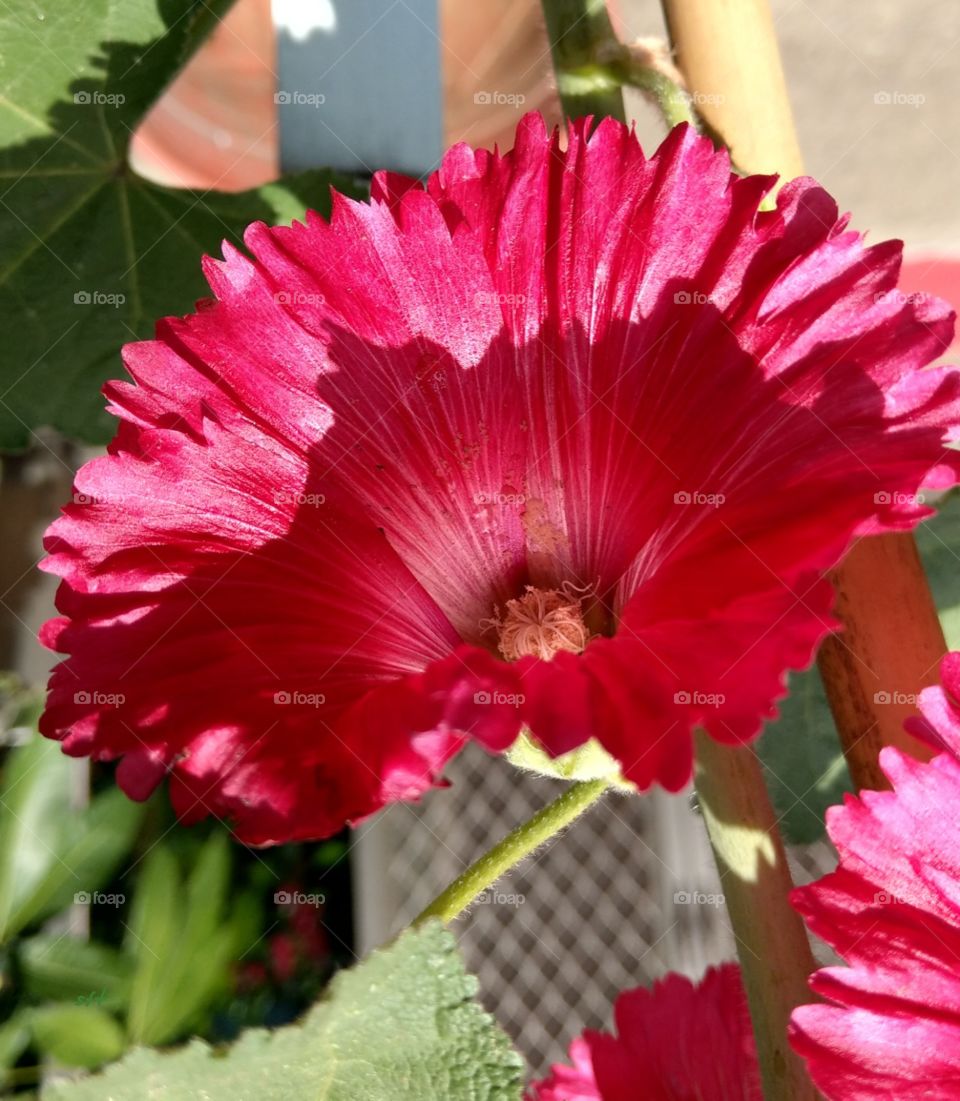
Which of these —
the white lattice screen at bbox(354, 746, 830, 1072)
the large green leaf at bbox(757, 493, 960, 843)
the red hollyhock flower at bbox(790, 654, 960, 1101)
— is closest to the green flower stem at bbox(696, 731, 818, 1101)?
the red hollyhock flower at bbox(790, 654, 960, 1101)

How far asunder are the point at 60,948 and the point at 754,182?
84 cm

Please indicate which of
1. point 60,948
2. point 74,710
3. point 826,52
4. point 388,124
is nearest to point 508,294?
point 74,710

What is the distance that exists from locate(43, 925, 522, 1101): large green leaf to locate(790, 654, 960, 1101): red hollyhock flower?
10 centimetres

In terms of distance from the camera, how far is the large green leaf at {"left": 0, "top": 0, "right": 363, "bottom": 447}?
598mm

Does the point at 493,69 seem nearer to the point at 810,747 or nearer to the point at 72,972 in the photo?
the point at 810,747

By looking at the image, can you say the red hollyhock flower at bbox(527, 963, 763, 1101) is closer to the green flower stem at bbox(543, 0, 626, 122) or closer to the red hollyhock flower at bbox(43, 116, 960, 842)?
the red hollyhock flower at bbox(43, 116, 960, 842)

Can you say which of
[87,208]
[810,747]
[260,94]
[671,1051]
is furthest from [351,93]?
[671,1051]

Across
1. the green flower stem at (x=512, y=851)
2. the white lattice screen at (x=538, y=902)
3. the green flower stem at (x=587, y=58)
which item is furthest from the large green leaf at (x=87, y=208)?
the white lattice screen at (x=538, y=902)

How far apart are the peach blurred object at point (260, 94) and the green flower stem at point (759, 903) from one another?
1.60 ft

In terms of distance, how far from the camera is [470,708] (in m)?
0.29

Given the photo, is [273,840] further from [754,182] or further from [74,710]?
[754,182]

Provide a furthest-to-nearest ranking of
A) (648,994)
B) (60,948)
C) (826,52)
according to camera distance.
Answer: (826,52), (60,948), (648,994)

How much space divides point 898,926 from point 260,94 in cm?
77

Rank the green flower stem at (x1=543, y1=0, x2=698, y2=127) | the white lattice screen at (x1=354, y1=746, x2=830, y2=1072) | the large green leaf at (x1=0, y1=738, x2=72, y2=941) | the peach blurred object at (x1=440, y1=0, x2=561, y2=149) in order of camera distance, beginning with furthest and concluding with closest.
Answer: the white lattice screen at (x1=354, y1=746, x2=830, y2=1072), the large green leaf at (x1=0, y1=738, x2=72, y2=941), the peach blurred object at (x1=440, y1=0, x2=561, y2=149), the green flower stem at (x1=543, y1=0, x2=698, y2=127)
